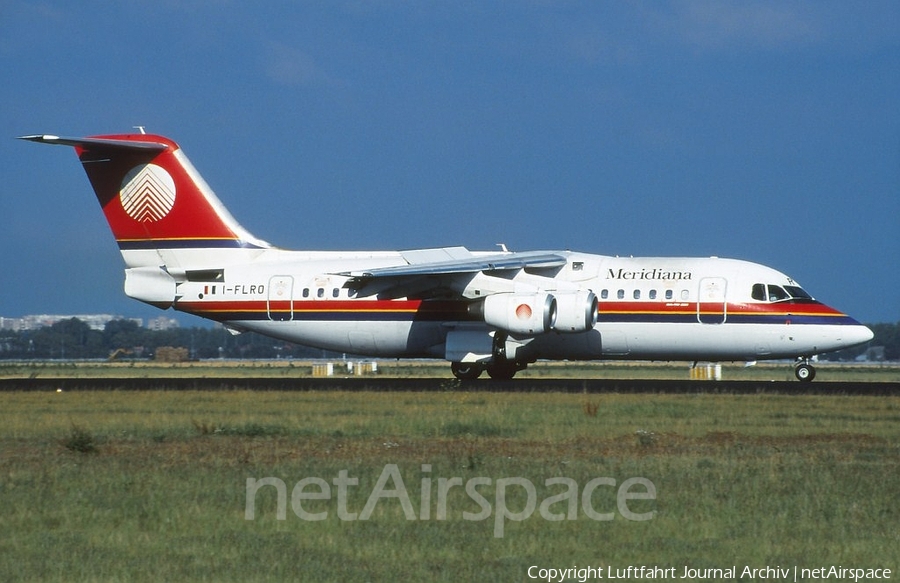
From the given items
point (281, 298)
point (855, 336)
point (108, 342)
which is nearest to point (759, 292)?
point (855, 336)

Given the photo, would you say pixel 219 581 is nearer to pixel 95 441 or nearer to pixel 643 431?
pixel 95 441

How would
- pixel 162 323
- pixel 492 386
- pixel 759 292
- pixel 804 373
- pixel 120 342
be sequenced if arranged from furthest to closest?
pixel 162 323
pixel 120 342
pixel 804 373
pixel 759 292
pixel 492 386

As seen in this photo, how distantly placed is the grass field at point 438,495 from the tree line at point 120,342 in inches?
3323

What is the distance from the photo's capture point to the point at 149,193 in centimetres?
3581

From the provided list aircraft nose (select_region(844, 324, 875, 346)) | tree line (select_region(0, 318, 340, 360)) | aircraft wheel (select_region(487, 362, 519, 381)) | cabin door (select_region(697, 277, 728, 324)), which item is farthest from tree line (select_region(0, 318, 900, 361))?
cabin door (select_region(697, 277, 728, 324))

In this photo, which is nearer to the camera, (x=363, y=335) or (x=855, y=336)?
(x=855, y=336)

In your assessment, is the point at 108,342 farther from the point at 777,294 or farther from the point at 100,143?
Result: the point at 777,294

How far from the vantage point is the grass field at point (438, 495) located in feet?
33.2

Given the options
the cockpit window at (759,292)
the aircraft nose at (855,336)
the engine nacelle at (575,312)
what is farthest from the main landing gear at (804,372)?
the engine nacelle at (575,312)

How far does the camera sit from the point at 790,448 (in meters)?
17.1

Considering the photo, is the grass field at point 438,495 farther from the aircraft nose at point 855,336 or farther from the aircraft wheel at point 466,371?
the aircraft wheel at point 466,371

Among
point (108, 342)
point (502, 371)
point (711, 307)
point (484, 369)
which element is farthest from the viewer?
point (108, 342)

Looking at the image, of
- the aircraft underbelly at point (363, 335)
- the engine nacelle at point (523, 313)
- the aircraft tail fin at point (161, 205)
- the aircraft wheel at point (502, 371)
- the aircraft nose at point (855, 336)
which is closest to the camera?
the engine nacelle at point (523, 313)

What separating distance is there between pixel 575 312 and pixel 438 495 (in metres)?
18.4
